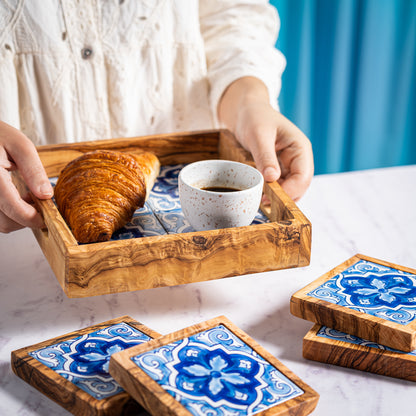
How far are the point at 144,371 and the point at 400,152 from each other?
7.09ft

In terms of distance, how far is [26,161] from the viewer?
0.83 meters

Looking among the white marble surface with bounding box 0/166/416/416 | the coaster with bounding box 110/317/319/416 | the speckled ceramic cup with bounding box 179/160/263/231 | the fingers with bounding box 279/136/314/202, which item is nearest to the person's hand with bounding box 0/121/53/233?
the white marble surface with bounding box 0/166/416/416

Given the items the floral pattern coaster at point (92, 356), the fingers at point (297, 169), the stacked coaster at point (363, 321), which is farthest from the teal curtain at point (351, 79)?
the floral pattern coaster at point (92, 356)

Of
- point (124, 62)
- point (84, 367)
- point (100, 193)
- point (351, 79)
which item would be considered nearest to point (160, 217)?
point (100, 193)

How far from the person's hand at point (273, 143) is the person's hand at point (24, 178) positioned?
374 millimetres

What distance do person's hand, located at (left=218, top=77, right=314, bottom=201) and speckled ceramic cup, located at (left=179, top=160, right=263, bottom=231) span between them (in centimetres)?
7

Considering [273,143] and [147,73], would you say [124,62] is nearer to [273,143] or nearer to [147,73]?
[147,73]

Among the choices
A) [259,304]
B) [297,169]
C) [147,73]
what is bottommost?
[259,304]

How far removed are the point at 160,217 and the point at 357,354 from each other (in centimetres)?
40

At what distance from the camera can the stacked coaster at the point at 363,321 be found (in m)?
0.62

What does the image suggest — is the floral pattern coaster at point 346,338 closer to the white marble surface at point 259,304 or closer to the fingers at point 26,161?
the white marble surface at point 259,304

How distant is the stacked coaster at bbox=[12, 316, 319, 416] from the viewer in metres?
0.52

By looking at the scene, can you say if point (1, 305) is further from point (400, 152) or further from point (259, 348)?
point (400, 152)

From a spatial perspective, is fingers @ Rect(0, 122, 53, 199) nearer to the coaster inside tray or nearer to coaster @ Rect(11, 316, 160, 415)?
the coaster inside tray
